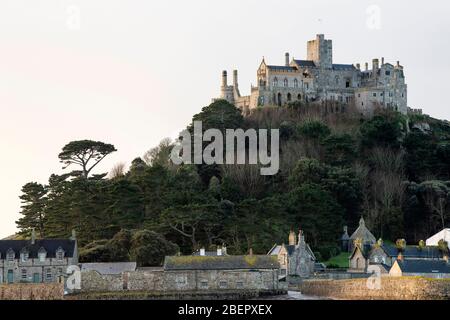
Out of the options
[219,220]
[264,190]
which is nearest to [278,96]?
[264,190]

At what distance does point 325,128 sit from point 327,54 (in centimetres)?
1709

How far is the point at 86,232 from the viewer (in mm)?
79750

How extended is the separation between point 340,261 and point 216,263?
15044mm

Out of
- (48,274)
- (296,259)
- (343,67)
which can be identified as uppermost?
(343,67)

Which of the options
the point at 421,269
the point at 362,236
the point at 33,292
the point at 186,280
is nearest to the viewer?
the point at 33,292

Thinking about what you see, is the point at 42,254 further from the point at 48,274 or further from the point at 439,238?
the point at 439,238

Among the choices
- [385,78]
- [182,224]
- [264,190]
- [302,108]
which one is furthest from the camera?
[385,78]

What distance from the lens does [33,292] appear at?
212ft

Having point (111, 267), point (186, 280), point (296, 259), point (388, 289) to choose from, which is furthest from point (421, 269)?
point (111, 267)

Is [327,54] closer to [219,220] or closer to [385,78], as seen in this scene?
[385,78]

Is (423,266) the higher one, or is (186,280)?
(423,266)

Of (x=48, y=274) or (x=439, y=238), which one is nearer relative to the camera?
(x=48, y=274)

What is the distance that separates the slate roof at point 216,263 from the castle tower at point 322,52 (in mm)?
44451

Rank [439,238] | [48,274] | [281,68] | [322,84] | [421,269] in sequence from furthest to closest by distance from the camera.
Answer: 1. [322,84]
2. [281,68]
3. [439,238]
4. [48,274]
5. [421,269]
